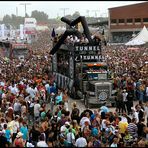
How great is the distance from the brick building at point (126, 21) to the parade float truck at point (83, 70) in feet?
188

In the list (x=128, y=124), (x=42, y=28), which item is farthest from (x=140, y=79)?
(x=42, y=28)

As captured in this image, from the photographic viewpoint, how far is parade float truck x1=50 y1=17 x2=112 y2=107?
21953 millimetres

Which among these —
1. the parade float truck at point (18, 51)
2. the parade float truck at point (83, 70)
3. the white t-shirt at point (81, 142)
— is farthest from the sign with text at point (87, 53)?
the parade float truck at point (18, 51)

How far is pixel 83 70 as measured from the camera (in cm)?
2384

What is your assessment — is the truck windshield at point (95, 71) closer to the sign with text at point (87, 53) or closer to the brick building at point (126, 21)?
the sign with text at point (87, 53)

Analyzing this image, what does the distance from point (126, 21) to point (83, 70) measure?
210 ft

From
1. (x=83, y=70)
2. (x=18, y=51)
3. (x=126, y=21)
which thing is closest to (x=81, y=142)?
(x=83, y=70)

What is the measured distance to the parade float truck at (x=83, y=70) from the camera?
2195 cm

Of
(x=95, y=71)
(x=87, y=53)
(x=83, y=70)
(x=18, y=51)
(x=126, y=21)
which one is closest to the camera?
(x=95, y=71)

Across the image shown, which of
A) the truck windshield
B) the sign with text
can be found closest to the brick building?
the sign with text

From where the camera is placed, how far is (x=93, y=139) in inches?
459

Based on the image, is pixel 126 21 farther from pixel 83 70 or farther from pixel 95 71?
pixel 95 71

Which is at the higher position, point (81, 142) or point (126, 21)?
point (126, 21)

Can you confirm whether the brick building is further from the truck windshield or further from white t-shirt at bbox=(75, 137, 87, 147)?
white t-shirt at bbox=(75, 137, 87, 147)
